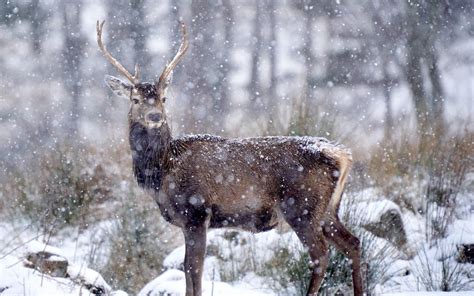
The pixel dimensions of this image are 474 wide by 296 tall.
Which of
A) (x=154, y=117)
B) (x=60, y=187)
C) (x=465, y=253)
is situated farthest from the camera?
(x=60, y=187)

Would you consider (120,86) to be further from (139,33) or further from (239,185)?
(139,33)

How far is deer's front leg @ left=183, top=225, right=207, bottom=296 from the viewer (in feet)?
17.4

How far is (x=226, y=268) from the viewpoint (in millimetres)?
7969

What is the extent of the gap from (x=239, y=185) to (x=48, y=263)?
1978mm

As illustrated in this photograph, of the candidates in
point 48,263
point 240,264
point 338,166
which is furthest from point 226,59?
point 338,166

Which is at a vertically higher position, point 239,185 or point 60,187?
point 60,187

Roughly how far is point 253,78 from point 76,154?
382 inches

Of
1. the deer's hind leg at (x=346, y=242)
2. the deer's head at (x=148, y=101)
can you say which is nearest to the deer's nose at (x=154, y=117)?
the deer's head at (x=148, y=101)

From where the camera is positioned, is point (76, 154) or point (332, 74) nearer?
point (76, 154)

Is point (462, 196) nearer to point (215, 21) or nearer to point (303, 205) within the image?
point (303, 205)

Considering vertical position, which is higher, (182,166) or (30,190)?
(30,190)

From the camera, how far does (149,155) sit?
18.0 ft

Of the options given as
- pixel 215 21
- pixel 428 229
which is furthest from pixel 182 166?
pixel 215 21

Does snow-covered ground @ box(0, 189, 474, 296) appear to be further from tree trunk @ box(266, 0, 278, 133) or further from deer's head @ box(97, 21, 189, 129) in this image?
tree trunk @ box(266, 0, 278, 133)
